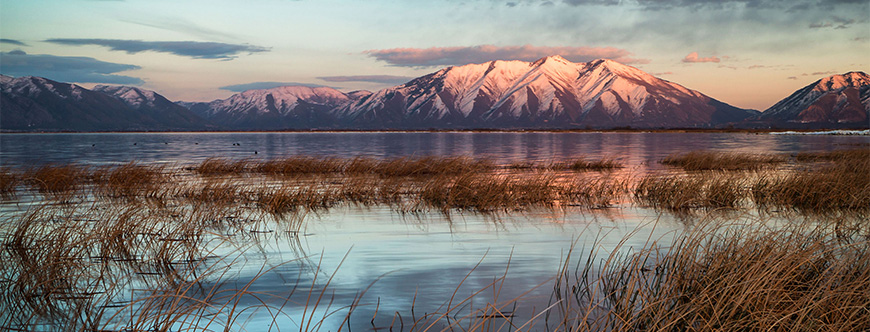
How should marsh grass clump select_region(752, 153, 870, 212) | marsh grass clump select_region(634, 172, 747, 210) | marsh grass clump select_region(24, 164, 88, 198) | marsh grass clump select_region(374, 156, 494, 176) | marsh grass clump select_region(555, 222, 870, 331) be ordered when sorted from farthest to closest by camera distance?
marsh grass clump select_region(374, 156, 494, 176) → marsh grass clump select_region(24, 164, 88, 198) → marsh grass clump select_region(634, 172, 747, 210) → marsh grass clump select_region(752, 153, 870, 212) → marsh grass clump select_region(555, 222, 870, 331)

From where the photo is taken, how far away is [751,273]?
6234mm

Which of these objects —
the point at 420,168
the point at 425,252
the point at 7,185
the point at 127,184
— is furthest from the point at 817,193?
the point at 7,185

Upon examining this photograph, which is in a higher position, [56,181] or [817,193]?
[817,193]

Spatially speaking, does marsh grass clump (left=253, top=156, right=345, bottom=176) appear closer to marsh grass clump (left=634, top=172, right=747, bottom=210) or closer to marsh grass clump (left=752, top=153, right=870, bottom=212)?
marsh grass clump (left=634, top=172, right=747, bottom=210)

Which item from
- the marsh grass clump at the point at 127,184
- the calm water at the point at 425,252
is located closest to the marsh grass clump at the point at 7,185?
the marsh grass clump at the point at 127,184

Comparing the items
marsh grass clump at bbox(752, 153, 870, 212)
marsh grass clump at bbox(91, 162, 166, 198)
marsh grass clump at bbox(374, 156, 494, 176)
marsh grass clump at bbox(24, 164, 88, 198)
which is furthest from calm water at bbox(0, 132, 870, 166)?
marsh grass clump at bbox(752, 153, 870, 212)

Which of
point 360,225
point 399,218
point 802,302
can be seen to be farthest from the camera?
point 399,218

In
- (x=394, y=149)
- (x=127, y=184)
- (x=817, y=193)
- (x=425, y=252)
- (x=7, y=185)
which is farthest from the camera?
(x=394, y=149)

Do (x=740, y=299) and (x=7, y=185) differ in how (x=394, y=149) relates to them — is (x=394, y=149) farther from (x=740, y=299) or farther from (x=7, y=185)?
(x=740, y=299)

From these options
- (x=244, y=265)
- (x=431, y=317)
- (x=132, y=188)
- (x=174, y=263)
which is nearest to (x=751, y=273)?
(x=431, y=317)

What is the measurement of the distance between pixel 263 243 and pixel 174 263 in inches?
84.7

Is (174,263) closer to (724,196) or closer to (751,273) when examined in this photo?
(751,273)

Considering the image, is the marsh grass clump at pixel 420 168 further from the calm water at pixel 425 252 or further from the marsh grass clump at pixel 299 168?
the calm water at pixel 425 252

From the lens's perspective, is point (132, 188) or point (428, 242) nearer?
point (428, 242)
